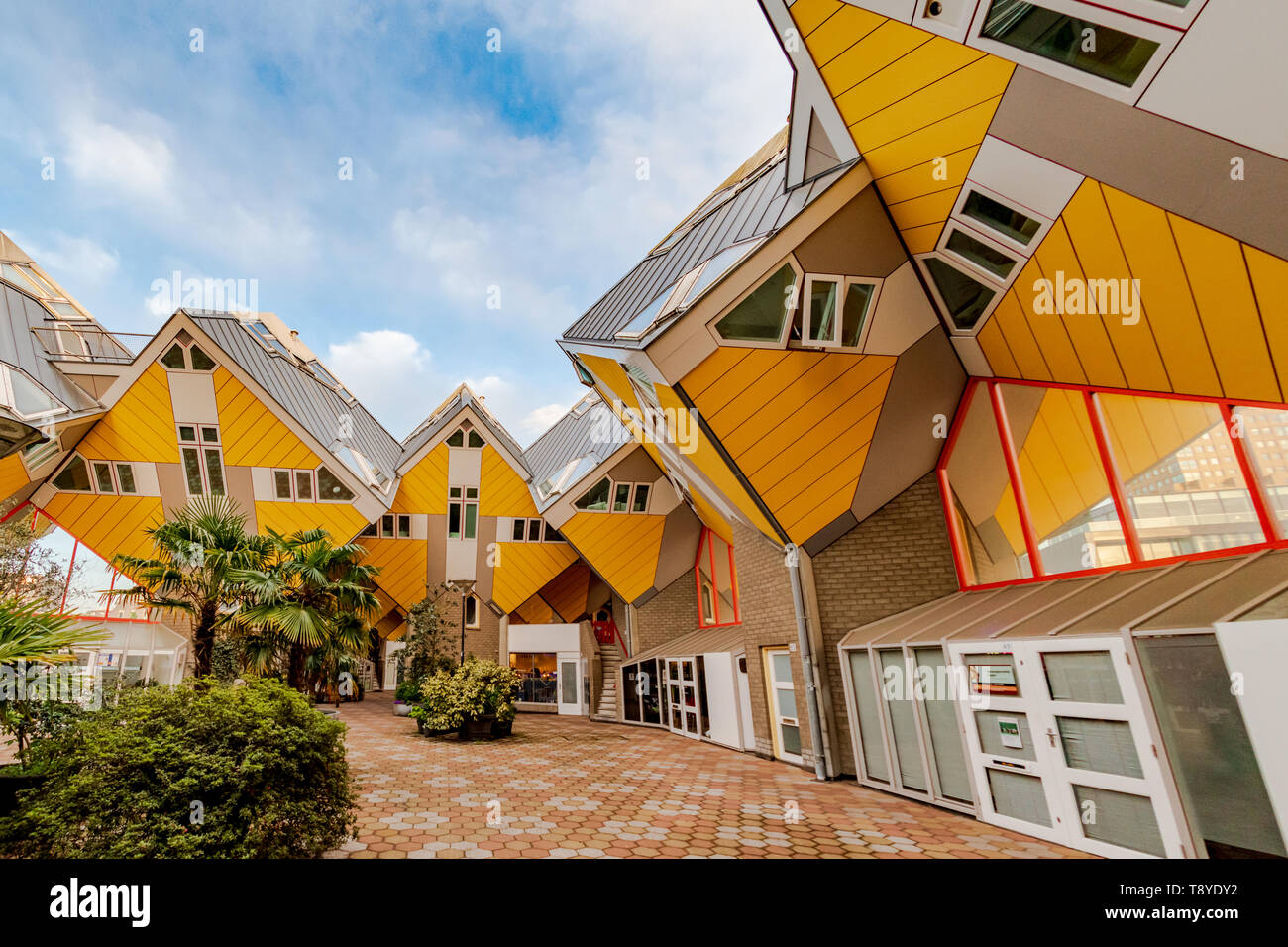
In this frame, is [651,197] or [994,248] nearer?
[994,248]

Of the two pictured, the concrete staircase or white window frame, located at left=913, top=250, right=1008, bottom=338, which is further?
the concrete staircase

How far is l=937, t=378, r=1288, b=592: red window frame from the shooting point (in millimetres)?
4906

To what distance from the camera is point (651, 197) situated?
389 inches

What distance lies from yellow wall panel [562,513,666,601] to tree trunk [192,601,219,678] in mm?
9990

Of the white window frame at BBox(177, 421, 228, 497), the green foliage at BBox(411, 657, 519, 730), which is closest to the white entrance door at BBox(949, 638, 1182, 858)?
the green foliage at BBox(411, 657, 519, 730)

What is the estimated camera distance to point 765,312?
24.9 feet

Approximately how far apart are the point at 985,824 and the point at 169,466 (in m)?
22.0

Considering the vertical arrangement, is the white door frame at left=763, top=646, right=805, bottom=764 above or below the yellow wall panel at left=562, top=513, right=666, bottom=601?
below

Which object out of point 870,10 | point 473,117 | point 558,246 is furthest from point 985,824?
point 473,117

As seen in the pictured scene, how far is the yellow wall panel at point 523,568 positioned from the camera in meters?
20.8

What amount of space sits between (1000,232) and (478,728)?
44.6ft

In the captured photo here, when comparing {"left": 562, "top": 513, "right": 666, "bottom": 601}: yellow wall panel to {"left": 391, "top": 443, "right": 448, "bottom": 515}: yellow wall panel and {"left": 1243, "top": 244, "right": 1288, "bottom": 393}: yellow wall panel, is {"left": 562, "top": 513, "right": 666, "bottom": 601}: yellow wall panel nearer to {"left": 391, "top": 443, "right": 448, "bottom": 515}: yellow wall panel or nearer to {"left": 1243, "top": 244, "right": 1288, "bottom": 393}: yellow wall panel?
{"left": 391, "top": 443, "right": 448, "bottom": 515}: yellow wall panel
